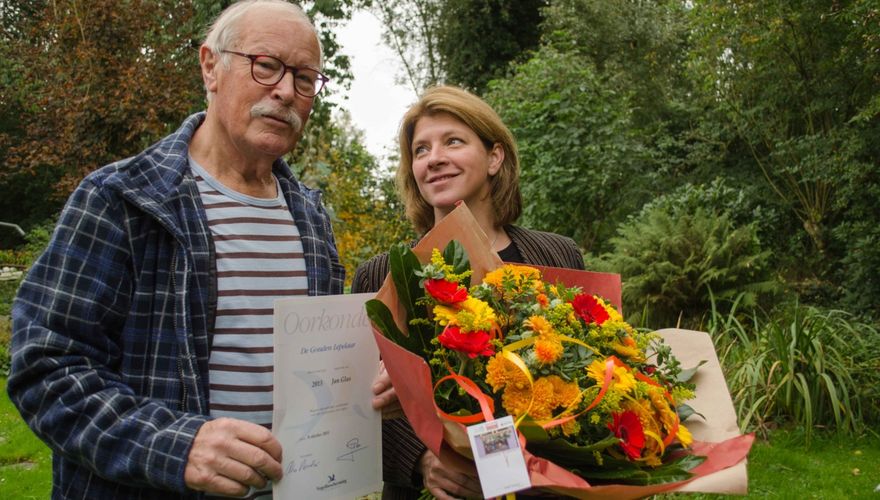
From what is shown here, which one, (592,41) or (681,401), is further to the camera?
(592,41)

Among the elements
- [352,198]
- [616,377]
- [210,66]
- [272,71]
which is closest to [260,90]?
[272,71]

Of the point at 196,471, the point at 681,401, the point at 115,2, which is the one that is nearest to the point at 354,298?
the point at 196,471

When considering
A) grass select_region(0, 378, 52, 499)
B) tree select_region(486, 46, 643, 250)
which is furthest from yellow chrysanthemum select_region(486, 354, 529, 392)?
tree select_region(486, 46, 643, 250)

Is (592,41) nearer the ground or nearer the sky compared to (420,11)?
nearer the ground

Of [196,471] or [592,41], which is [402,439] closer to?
[196,471]

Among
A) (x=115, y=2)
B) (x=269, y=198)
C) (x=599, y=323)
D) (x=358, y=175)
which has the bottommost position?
(x=599, y=323)

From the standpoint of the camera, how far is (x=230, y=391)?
1608 millimetres

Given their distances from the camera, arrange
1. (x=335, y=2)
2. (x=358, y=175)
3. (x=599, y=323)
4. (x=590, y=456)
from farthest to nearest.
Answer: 1. (x=358, y=175)
2. (x=335, y=2)
3. (x=599, y=323)
4. (x=590, y=456)

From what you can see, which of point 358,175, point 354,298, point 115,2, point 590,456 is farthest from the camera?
point 358,175

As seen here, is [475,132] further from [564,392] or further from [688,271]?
[688,271]

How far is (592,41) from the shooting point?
14984mm

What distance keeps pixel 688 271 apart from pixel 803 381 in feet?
5.49

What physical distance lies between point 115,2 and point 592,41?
32.1ft
